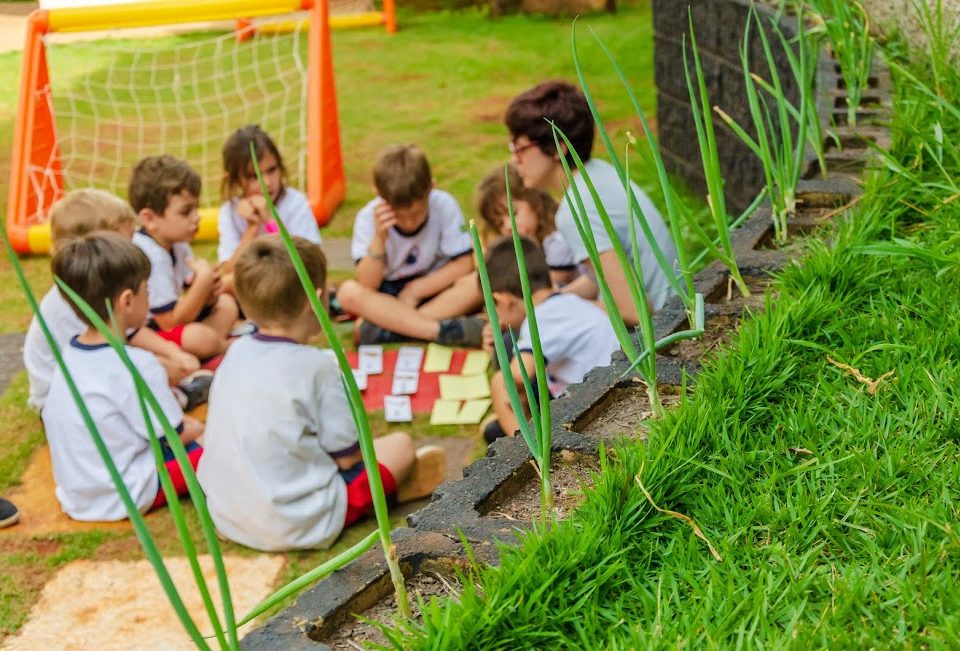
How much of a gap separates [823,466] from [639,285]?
0.39 meters

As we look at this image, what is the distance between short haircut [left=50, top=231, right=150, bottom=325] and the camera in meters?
3.35

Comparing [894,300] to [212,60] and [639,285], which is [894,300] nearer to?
[639,285]

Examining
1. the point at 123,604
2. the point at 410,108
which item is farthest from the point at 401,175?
the point at 410,108

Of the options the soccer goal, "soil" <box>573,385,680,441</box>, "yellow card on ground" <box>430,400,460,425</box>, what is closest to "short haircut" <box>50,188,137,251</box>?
"yellow card on ground" <box>430,400,460,425</box>

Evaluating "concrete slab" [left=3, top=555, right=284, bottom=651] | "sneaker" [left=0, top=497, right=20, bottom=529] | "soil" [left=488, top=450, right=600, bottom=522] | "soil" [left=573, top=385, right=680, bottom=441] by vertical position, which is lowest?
"concrete slab" [left=3, top=555, right=284, bottom=651]

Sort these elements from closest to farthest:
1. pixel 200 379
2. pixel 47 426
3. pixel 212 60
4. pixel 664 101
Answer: pixel 47 426, pixel 200 379, pixel 664 101, pixel 212 60

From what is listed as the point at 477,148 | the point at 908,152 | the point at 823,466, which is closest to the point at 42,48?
the point at 477,148

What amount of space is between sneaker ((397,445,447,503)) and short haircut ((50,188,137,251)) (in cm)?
149

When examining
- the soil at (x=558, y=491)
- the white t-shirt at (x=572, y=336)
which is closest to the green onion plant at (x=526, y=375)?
the soil at (x=558, y=491)

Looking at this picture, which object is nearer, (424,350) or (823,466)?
(823,466)

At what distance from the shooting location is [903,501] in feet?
5.33

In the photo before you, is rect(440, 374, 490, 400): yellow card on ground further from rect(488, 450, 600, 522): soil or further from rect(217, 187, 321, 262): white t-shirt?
rect(488, 450, 600, 522): soil

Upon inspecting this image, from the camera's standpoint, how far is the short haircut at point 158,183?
4.31 m

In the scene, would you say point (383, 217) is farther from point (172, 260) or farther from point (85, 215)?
point (85, 215)
